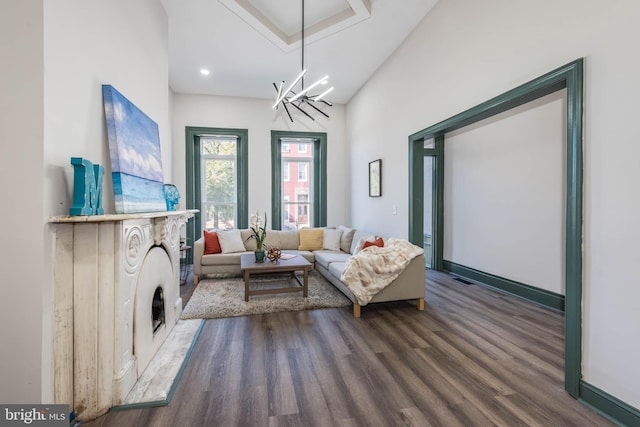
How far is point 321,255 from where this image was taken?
181 inches

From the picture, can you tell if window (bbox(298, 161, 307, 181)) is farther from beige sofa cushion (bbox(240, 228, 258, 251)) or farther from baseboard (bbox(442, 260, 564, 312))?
baseboard (bbox(442, 260, 564, 312))

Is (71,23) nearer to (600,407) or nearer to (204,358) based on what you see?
(204,358)

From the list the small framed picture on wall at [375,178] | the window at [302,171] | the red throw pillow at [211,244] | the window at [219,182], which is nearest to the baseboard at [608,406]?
the small framed picture on wall at [375,178]

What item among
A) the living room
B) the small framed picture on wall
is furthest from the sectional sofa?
the living room

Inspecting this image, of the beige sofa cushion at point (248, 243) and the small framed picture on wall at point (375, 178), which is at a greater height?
the small framed picture on wall at point (375, 178)

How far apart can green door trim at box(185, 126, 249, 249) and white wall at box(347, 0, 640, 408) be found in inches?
159

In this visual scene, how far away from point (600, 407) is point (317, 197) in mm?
5308

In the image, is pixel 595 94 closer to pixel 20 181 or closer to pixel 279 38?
pixel 20 181

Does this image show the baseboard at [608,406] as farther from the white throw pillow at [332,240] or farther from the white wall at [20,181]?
the white throw pillow at [332,240]

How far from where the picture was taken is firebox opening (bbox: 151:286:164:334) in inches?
92.0

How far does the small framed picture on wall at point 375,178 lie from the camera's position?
15.9ft

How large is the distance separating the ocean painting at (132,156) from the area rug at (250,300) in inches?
50.4

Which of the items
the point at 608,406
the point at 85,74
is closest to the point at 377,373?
the point at 608,406

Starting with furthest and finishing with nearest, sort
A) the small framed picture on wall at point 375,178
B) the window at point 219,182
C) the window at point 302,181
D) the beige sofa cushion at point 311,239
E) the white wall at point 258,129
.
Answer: the window at point 302,181 < the window at point 219,182 < the white wall at point 258,129 < the beige sofa cushion at point 311,239 < the small framed picture on wall at point 375,178
